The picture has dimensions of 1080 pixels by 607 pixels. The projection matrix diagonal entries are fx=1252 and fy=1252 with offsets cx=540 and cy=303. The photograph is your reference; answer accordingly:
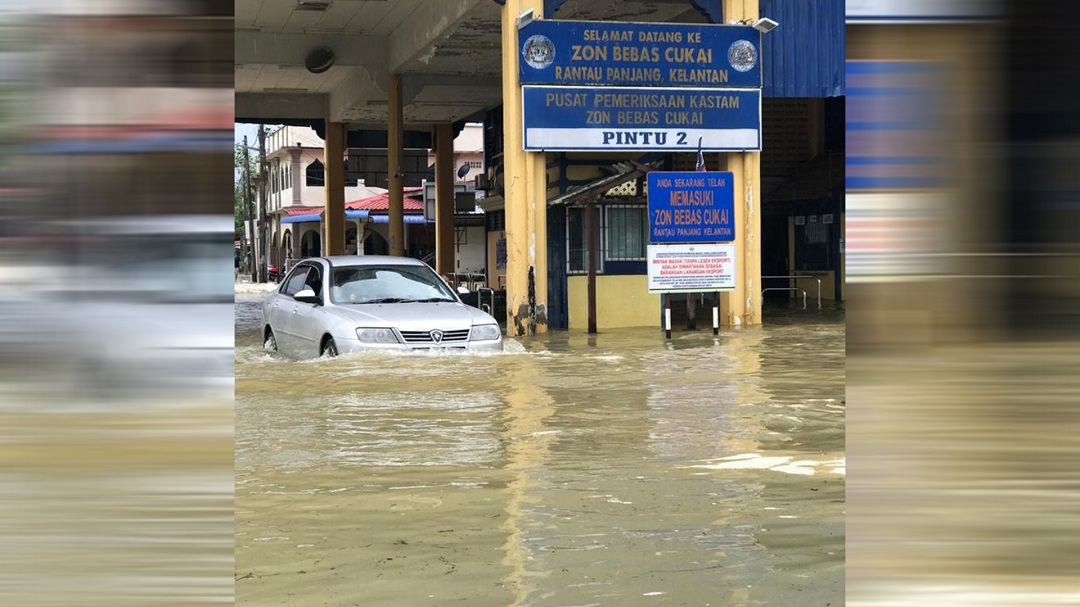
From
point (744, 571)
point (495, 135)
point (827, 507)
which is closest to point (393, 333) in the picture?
point (827, 507)

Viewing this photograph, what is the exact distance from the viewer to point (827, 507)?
6.52 m

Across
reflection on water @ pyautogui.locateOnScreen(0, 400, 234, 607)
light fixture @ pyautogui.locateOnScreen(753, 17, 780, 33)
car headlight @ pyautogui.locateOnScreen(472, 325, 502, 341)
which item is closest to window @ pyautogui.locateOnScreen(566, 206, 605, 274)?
light fixture @ pyautogui.locateOnScreen(753, 17, 780, 33)

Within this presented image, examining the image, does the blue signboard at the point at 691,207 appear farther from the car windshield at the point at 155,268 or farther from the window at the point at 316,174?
the window at the point at 316,174

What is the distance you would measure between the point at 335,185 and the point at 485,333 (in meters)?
22.7

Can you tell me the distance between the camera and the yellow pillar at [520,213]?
63.6ft

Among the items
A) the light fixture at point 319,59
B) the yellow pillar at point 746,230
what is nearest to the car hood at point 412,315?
the yellow pillar at point 746,230

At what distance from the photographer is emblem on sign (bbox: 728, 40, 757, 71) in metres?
20.2

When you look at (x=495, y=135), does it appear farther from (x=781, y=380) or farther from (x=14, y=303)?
(x=14, y=303)

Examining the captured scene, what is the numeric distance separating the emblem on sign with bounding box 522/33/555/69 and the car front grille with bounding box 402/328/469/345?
7247 mm

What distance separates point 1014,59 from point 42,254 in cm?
156

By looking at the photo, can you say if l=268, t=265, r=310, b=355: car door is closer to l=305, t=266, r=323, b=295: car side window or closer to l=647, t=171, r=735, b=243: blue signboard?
l=305, t=266, r=323, b=295: car side window

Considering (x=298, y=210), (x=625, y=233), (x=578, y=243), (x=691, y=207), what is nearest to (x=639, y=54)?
(x=691, y=207)

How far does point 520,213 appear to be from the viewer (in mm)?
19484

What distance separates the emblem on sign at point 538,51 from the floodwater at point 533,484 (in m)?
7.03
